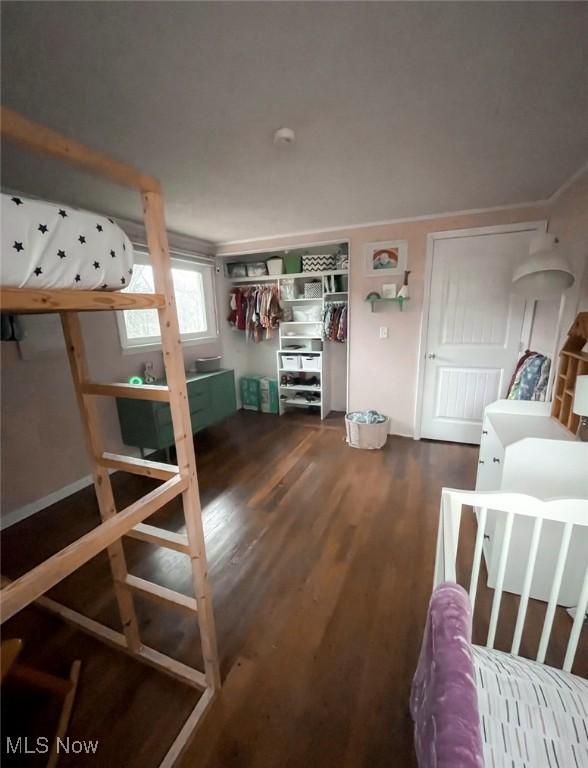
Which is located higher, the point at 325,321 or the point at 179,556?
the point at 325,321

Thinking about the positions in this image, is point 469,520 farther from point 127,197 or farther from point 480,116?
point 127,197

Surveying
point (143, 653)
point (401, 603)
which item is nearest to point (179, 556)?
point (143, 653)

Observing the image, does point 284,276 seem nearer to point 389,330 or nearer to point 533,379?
point 389,330

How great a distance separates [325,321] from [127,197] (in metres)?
2.24

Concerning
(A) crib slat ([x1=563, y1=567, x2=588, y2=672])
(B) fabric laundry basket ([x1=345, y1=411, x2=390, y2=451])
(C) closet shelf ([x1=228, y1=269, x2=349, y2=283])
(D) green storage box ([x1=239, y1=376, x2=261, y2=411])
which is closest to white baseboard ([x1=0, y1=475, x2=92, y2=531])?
(D) green storage box ([x1=239, y1=376, x2=261, y2=411])

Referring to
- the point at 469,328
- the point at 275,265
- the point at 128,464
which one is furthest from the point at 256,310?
the point at 128,464

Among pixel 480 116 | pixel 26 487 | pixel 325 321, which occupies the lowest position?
pixel 26 487

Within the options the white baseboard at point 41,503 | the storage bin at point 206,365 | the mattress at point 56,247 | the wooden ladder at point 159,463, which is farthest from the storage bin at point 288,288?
the mattress at point 56,247

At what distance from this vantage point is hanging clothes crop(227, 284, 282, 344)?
3.91 meters

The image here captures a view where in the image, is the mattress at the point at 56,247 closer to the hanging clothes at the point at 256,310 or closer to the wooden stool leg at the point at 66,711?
the wooden stool leg at the point at 66,711

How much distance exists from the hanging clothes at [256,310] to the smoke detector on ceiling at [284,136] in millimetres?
2382

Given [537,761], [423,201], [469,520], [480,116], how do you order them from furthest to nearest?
1. [423,201]
2. [469,520]
3. [480,116]
4. [537,761]

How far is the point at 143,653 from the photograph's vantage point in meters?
1.26

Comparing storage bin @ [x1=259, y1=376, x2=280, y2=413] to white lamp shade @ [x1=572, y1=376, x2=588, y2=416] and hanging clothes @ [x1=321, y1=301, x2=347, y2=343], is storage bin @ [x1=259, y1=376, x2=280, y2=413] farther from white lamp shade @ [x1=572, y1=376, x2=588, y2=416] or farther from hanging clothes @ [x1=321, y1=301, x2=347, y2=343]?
white lamp shade @ [x1=572, y1=376, x2=588, y2=416]
